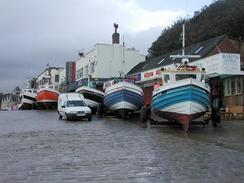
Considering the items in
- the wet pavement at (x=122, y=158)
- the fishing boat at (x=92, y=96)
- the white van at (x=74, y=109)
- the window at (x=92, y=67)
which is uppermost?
the window at (x=92, y=67)

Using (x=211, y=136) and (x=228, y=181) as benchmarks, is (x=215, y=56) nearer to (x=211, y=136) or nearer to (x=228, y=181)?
(x=211, y=136)

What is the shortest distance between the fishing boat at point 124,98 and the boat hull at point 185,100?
8313mm

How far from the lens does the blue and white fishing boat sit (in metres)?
21.1

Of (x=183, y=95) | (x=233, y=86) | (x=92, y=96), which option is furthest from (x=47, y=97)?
(x=183, y=95)

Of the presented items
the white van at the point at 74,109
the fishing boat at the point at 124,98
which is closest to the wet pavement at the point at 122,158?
the white van at the point at 74,109

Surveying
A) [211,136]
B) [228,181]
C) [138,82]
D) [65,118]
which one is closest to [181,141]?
[211,136]

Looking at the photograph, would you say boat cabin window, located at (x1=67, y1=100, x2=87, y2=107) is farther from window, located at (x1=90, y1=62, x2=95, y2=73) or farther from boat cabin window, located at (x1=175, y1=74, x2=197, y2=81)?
window, located at (x1=90, y1=62, x2=95, y2=73)

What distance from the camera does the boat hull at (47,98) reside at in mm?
51875

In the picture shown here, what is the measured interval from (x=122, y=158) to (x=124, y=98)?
18.7 meters

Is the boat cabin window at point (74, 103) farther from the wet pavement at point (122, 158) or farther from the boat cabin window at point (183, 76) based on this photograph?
the wet pavement at point (122, 158)

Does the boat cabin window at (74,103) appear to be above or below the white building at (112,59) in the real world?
below

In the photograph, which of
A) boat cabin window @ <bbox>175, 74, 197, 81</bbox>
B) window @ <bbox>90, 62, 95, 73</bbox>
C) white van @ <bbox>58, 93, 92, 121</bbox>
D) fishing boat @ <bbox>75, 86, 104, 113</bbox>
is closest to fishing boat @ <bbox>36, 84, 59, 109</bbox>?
window @ <bbox>90, 62, 95, 73</bbox>

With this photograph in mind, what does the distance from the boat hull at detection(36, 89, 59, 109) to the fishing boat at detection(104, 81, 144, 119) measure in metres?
21.2

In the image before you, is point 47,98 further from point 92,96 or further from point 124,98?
point 124,98
